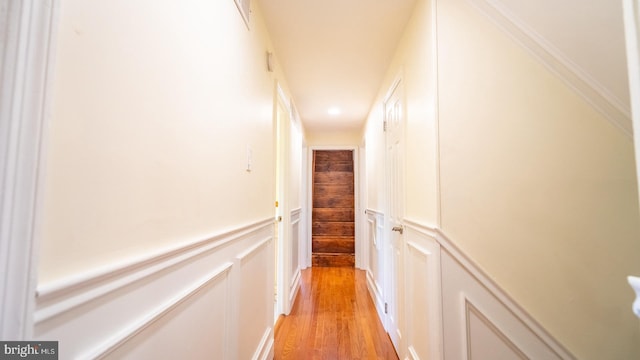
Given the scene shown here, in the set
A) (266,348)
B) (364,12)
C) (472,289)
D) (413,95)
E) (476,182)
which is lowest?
(266,348)

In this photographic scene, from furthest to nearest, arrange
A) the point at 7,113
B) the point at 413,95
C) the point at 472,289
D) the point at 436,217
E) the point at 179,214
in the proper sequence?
the point at 413,95, the point at 436,217, the point at 472,289, the point at 179,214, the point at 7,113

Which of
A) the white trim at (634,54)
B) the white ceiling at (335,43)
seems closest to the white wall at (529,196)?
the white ceiling at (335,43)

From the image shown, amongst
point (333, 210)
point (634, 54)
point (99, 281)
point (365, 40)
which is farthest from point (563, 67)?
point (333, 210)

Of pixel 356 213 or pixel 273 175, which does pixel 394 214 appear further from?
pixel 356 213

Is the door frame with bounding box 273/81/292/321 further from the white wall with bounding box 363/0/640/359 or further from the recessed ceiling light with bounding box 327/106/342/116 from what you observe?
the white wall with bounding box 363/0/640/359

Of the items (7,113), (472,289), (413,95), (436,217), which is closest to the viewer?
(7,113)

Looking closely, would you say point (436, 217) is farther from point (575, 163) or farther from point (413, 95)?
point (413, 95)

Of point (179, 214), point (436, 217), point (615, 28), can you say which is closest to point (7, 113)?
point (179, 214)

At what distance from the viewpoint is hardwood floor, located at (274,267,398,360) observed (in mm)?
2072

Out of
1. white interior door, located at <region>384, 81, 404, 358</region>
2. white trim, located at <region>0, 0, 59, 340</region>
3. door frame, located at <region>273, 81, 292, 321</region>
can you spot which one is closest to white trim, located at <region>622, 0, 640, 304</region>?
white trim, located at <region>0, 0, 59, 340</region>

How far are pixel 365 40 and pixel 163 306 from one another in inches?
80.3

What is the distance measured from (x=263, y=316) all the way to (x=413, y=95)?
1716mm

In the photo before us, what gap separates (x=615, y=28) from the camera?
110 centimetres

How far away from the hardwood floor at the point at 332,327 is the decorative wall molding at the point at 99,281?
1.66 meters
